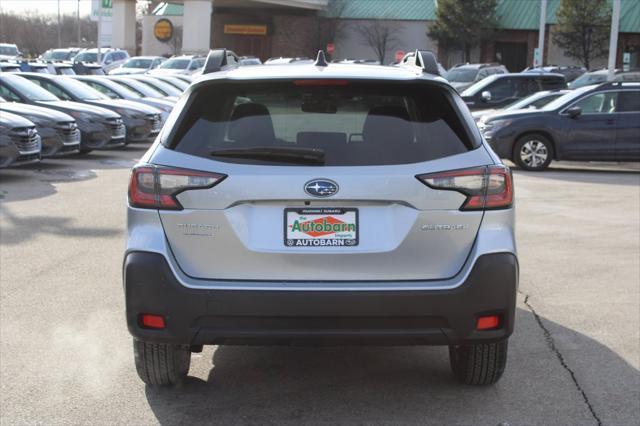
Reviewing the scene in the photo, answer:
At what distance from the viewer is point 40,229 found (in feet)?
34.9

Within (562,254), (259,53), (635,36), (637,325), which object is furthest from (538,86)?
(259,53)

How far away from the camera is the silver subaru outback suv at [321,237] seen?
4410 millimetres

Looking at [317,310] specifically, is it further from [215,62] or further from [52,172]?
[52,172]

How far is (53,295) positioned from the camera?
7.53 m

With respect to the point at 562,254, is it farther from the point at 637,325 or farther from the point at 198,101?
the point at 198,101

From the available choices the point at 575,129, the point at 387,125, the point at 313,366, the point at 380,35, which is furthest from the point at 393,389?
the point at 380,35

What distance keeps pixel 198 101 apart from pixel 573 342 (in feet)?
10.3

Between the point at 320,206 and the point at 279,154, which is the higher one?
the point at 279,154

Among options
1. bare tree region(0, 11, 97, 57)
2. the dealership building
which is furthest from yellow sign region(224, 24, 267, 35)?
bare tree region(0, 11, 97, 57)

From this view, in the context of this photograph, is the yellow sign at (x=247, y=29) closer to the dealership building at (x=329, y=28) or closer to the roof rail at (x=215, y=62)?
the dealership building at (x=329, y=28)

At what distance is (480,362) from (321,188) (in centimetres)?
145

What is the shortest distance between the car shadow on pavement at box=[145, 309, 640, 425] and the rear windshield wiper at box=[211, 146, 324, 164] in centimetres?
132

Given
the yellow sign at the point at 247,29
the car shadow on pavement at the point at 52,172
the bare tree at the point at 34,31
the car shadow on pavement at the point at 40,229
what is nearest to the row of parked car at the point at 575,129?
the car shadow on pavement at the point at 52,172

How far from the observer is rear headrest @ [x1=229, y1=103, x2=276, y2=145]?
463cm
